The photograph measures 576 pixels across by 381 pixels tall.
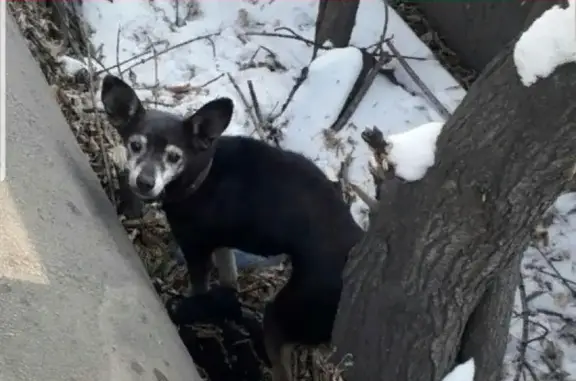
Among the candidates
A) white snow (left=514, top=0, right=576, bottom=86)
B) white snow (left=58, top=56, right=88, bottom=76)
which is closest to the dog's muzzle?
white snow (left=514, top=0, right=576, bottom=86)

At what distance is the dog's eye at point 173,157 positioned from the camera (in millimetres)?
2965

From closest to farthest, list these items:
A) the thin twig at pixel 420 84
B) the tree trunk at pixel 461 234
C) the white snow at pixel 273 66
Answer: the tree trunk at pixel 461 234 < the white snow at pixel 273 66 < the thin twig at pixel 420 84

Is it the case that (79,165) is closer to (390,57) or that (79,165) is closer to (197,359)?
(197,359)

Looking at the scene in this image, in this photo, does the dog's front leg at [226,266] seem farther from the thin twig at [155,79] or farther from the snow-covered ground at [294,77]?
the thin twig at [155,79]

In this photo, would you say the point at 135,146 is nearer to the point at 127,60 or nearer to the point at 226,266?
the point at 226,266

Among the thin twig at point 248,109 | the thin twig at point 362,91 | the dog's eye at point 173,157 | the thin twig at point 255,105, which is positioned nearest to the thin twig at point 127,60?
the thin twig at point 248,109

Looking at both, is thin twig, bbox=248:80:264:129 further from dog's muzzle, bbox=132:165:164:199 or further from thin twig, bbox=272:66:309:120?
dog's muzzle, bbox=132:165:164:199

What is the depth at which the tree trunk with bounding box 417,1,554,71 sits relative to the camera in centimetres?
461

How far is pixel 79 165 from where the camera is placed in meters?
2.83

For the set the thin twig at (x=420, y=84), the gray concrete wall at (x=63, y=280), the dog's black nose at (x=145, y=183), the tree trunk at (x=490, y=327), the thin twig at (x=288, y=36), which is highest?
the thin twig at (x=420, y=84)

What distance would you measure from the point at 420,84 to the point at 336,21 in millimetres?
523

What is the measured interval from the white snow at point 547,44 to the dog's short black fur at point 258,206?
104 centimetres

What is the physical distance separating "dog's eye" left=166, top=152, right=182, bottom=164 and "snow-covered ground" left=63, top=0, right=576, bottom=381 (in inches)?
44.6

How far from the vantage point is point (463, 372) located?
2721 millimetres
